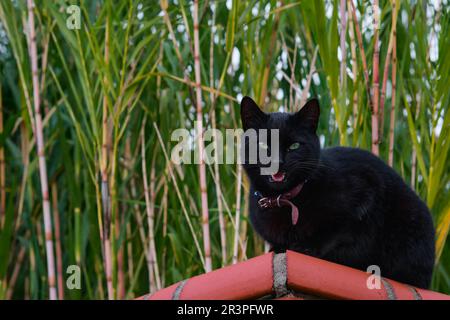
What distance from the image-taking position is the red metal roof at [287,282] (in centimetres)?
92

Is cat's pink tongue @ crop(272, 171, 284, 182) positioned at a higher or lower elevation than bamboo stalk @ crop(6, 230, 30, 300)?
higher

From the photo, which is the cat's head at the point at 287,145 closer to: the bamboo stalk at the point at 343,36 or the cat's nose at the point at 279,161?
the cat's nose at the point at 279,161

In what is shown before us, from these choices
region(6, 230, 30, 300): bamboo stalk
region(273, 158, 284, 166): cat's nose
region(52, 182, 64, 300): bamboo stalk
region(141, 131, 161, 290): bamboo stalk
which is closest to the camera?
region(273, 158, 284, 166): cat's nose

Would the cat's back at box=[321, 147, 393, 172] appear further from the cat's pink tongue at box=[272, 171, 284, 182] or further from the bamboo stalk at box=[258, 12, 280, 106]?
the bamboo stalk at box=[258, 12, 280, 106]

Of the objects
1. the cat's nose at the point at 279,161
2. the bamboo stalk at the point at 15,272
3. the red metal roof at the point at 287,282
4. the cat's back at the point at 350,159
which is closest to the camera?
the red metal roof at the point at 287,282

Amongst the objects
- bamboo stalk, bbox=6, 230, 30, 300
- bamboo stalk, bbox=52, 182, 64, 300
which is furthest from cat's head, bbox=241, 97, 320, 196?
bamboo stalk, bbox=6, 230, 30, 300

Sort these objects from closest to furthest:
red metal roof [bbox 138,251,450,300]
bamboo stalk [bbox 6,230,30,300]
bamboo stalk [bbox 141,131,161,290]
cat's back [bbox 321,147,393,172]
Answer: red metal roof [bbox 138,251,450,300] → cat's back [bbox 321,147,393,172] → bamboo stalk [bbox 141,131,161,290] → bamboo stalk [bbox 6,230,30,300]

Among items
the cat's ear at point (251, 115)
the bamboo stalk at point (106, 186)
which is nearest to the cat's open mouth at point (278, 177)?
the cat's ear at point (251, 115)

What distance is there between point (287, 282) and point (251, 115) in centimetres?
41

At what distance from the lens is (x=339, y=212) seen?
3.93ft

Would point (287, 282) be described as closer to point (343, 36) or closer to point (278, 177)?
point (278, 177)

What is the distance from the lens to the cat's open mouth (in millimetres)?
1184

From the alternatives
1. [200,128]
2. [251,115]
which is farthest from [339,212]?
[200,128]

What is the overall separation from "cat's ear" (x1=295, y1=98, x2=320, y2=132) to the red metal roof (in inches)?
13.7
